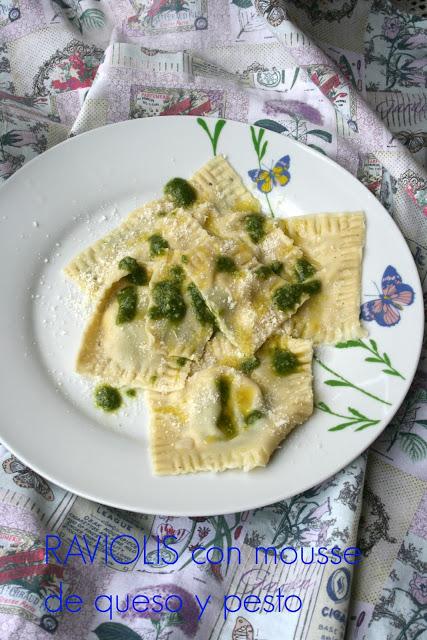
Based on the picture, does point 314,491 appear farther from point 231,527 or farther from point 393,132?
point 393,132

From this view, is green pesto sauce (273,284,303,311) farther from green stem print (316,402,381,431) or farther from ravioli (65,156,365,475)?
green stem print (316,402,381,431)

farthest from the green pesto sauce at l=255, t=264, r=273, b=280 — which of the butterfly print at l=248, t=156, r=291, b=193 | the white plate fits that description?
the butterfly print at l=248, t=156, r=291, b=193

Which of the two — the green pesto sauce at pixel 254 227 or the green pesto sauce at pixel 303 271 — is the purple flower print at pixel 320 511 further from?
the green pesto sauce at pixel 254 227

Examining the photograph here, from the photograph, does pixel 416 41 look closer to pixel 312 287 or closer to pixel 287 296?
pixel 312 287

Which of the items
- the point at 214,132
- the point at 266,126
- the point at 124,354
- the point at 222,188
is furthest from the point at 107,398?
the point at 266,126

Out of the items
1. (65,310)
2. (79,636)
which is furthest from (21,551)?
(65,310)
